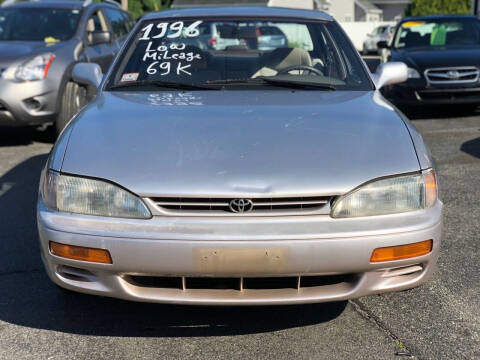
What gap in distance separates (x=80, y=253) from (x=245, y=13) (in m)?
2.28

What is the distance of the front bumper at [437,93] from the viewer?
29.2 ft

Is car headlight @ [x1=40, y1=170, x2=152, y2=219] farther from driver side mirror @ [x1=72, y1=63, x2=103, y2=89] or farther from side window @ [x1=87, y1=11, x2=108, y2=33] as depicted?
side window @ [x1=87, y1=11, x2=108, y2=33]

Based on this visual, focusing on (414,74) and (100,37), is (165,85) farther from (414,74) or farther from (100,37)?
(414,74)

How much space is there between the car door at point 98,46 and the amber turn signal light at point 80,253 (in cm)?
548

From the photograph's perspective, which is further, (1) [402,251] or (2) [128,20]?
(2) [128,20]

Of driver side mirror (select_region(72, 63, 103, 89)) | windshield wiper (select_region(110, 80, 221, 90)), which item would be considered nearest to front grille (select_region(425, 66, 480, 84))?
driver side mirror (select_region(72, 63, 103, 89))

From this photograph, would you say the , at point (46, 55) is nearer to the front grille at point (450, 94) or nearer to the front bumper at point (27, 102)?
the front bumper at point (27, 102)

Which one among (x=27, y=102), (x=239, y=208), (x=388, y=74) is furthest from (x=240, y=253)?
(x=27, y=102)

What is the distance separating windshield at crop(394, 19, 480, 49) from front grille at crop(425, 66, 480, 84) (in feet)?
3.47

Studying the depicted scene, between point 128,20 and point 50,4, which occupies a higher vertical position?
point 50,4

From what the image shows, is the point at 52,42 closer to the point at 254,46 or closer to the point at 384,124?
the point at 254,46

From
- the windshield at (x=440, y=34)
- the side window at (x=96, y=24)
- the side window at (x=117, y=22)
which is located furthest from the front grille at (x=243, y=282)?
the windshield at (x=440, y=34)

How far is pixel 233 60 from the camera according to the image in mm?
4164

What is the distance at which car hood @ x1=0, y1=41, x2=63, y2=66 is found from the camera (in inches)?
280
